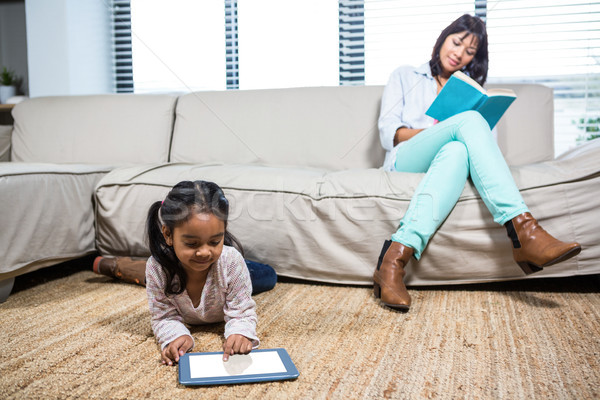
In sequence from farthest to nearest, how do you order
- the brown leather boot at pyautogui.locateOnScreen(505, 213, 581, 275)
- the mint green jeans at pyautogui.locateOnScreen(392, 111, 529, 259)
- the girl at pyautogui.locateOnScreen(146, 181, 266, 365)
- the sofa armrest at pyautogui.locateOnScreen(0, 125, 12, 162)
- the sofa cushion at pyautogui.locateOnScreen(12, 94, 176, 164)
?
the sofa armrest at pyautogui.locateOnScreen(0, 125, 12, 162) < the sofa cushion at pyautogui.locateOnScreen(12, 94, 176, 164) < the mint green jeans at pyautogui.locateOnScreen(392, 111, 529, 259) < the brown leather boot at pyautogui.locateOnScreen(505, 213, 581, 275) < the girl at pyautogui.locateOnScreen(146, 181, 266, 365)

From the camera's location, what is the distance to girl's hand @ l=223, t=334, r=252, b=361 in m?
0.84

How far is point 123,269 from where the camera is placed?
142cm

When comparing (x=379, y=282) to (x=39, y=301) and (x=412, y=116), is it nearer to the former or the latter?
(x=412, y=116)

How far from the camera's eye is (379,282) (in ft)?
3.97

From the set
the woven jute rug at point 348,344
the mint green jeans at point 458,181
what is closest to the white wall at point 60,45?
the woven jute rug at point 348,344

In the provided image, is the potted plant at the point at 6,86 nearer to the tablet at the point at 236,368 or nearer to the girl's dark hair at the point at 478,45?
the girl's dark hair at the point at 478,45

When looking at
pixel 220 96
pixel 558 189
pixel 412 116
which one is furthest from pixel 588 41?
pixel 220 96

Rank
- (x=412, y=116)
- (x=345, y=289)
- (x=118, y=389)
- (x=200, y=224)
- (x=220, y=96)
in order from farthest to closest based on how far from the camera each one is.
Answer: (x=220, y=96)
(x=412, y=116)
(x=345, y=289)
(x=200, y=224)
(x=118, y=389)

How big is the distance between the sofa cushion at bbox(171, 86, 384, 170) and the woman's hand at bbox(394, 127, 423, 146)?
9.8 inches

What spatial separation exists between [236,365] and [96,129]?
1.58m

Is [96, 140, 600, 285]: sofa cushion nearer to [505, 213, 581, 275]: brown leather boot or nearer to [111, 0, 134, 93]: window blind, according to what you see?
[505, 213, 581, 275]: brown leather boot

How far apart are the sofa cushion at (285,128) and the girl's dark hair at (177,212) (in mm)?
972

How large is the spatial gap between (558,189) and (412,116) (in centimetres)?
53

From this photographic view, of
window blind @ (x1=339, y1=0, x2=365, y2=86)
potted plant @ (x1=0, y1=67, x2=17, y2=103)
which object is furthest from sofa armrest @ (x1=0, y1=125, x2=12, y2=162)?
window blind @ (x1=339, y1=0, x2=365, y2=86)
